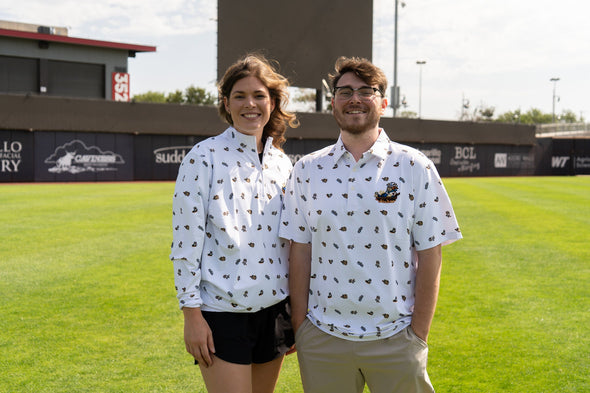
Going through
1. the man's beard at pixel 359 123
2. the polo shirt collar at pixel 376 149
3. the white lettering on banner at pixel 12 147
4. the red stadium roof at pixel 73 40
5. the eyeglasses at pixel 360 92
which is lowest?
the polo shirt collar at pixel 376 149

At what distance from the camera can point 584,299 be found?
A: 22.2 feet

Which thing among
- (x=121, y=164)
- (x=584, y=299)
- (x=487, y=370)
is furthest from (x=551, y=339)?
(x=121, y=164)

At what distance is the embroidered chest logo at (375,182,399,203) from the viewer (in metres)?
2.67

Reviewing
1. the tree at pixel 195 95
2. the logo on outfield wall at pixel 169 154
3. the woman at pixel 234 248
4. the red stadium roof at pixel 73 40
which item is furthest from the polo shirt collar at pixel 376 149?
the tree at pixel 195 95

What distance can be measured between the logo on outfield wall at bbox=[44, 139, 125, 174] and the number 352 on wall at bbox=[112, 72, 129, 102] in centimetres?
2045

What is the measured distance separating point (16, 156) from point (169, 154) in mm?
7957

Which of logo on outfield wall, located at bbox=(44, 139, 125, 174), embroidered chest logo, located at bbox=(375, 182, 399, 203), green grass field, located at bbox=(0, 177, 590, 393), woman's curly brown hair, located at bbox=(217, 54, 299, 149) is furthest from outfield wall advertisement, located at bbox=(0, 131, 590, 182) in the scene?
embroidered chest logo, located at bbox=(375, 182, 399, 203)

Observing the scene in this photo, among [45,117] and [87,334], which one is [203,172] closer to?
[87,334]

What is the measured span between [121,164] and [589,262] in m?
26.5

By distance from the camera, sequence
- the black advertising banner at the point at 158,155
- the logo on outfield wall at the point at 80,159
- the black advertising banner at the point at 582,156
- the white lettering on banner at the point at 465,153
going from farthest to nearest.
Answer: the black advertising banner at the point at 582,156, the white lettering on banner at the point at 465,153, the black advertising banner at the point at 158,155, the logo on outfield wall at the point at 80,159

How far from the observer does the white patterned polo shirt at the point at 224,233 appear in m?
2.74

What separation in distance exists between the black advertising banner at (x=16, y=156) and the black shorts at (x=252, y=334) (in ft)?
94.6

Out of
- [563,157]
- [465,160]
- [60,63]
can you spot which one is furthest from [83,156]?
[563,157]

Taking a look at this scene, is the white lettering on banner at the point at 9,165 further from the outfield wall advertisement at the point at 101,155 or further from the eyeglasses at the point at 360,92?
the eyeglasses at the point at 360,92
